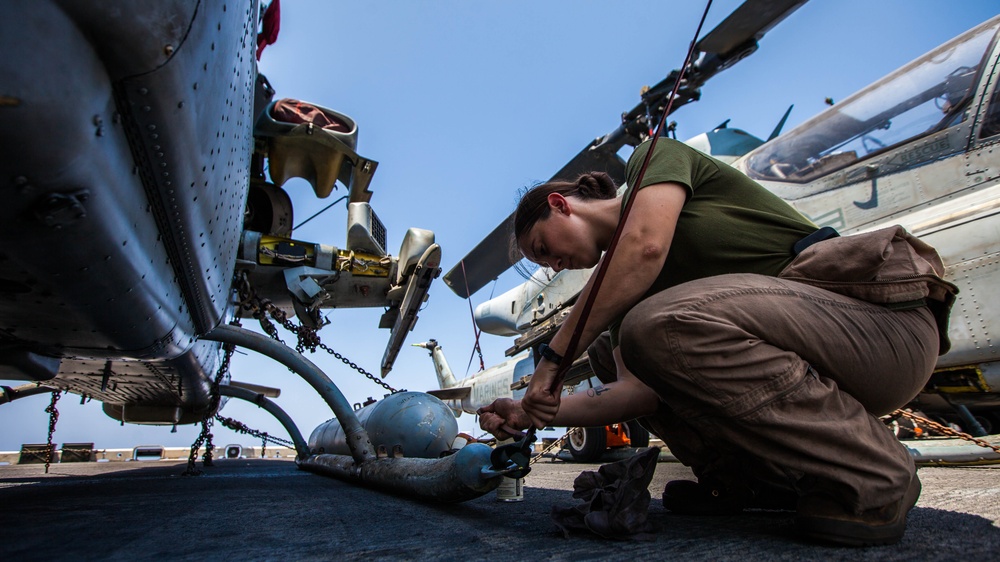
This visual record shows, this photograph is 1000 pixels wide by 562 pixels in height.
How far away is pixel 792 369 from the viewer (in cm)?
104

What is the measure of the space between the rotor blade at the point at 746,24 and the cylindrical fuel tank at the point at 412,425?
5551 mm

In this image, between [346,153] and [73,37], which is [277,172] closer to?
[346,153]

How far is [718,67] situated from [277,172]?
18.9 ft

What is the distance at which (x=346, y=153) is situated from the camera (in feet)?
14.0

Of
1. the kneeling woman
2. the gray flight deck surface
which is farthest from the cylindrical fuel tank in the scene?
the kneeling woman

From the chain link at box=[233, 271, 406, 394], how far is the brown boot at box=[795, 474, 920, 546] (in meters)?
3.00

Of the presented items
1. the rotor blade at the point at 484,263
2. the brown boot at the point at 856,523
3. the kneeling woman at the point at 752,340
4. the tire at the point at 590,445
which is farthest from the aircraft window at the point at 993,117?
the rotor blade at the point at 484,263

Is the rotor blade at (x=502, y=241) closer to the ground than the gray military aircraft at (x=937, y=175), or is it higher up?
higher up

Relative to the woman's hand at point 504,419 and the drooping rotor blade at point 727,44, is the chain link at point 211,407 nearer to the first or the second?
the woman's hand at point 504,419

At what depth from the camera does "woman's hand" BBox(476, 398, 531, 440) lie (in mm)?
1308

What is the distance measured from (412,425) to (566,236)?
2014mm

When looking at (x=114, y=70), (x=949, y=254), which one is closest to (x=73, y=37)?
(x=114, y=70)

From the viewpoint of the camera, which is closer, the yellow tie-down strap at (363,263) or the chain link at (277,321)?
the chain link at (277,321)

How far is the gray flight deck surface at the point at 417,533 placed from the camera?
3.18ft
